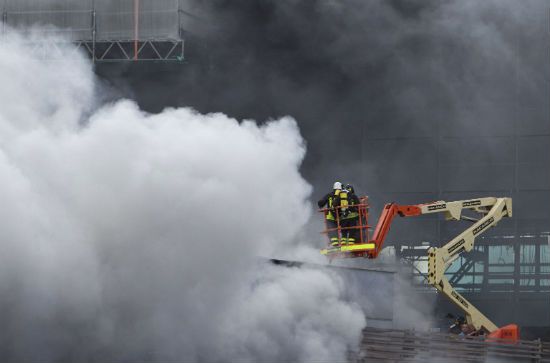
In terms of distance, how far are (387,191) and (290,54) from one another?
490 cm

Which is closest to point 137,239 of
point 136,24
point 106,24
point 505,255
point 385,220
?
point 385,220

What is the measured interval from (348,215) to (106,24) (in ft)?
40.7

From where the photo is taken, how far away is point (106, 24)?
36.3m

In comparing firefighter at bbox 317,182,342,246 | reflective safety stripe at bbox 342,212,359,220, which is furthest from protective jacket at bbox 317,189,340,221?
reflective safety stripe at bbox 342,212,359,220

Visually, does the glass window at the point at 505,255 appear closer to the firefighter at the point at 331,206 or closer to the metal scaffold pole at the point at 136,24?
the firefighter at the point at 331,206

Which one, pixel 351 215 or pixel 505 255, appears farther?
pixel 505 255

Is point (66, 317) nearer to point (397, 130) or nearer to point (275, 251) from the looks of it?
point (275, 251)

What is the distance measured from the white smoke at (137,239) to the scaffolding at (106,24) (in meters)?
11.5

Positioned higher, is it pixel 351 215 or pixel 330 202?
pixel 330 202

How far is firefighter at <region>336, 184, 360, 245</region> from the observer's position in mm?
27000

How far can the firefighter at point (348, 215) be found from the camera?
27000 mm

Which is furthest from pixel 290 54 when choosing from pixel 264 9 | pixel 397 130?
pixel 397 130

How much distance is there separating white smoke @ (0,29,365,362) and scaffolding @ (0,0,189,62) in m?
11.5

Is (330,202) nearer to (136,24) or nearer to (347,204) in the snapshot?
(347,204)
